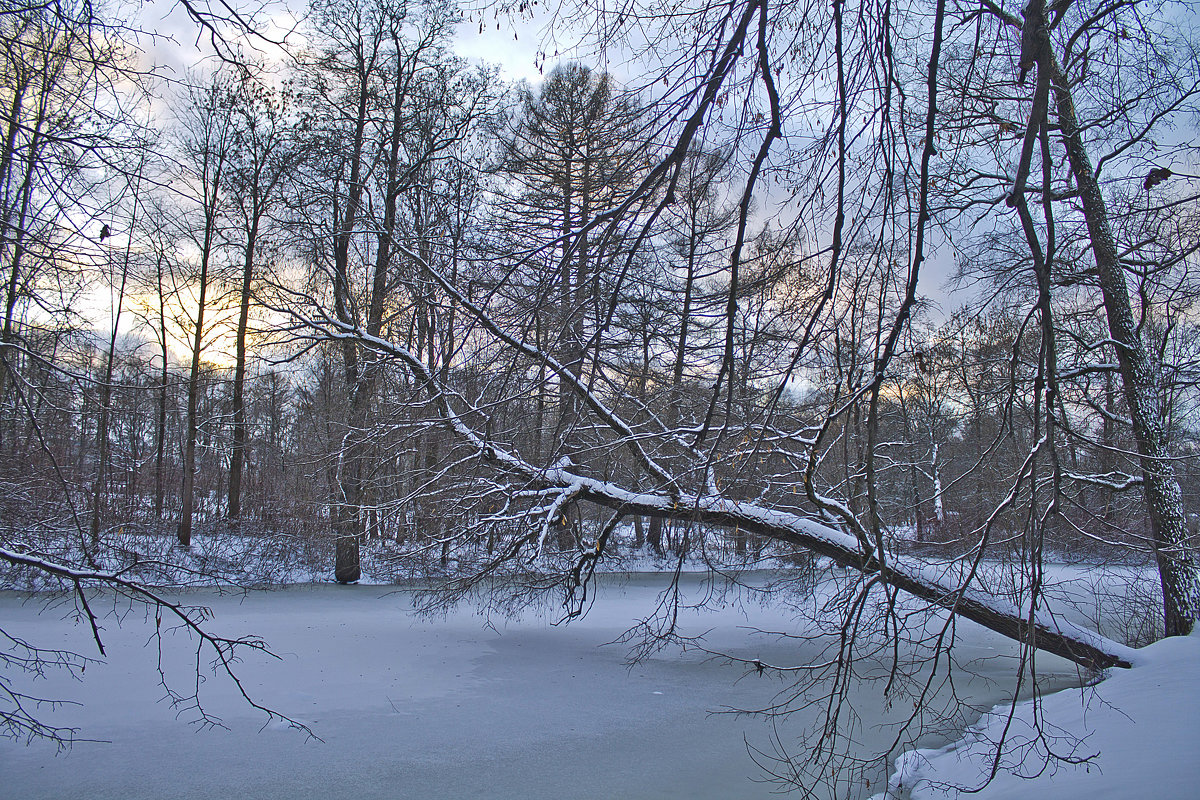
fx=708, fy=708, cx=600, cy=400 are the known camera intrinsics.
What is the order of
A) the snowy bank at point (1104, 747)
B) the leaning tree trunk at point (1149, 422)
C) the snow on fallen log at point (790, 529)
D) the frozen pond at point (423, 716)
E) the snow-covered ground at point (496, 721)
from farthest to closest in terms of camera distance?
the leaning tree trunk at point (1149, 422), the snow on fallen log at point (790, 529), the frozen pond at point (423, 716), the snow-covered ground at point (496, 721), the snowy bank at point (1104, 747)

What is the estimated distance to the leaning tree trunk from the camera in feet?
18.5

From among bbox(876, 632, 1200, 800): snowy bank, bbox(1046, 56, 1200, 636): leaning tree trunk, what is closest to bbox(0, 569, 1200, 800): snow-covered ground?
bbox(876, 632, 1200, 800): snowy bank

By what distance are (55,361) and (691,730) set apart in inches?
199

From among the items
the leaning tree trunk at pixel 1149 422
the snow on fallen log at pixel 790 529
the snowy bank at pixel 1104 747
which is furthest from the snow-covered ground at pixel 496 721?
the leaning tree trunk at pixel 1149 422

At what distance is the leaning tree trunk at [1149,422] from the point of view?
18.5 ft

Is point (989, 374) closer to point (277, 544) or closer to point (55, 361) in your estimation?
point (55, 361)

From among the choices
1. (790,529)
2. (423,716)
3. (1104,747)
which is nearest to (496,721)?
(423,716)

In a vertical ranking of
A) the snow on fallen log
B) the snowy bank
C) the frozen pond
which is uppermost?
the snow on fallen log

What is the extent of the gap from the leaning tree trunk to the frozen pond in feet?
5.54

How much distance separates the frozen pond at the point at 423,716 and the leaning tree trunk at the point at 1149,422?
169cm

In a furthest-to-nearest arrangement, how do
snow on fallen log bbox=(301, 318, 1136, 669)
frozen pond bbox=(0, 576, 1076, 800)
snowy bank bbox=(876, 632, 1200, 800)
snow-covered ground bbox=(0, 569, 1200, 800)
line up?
snow on fallen log bbox=(301, 318, 1136, 669) < frozen pond bbox=(0, 576, 1076, 800) < snow-covered ground bbox=(0, 569, 1200, 800) < snowy bank bbox=(876, 632, 1200, 800)

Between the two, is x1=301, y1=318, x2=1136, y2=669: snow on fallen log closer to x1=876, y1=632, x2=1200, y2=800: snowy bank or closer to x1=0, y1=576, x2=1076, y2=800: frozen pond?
x1=876, y1=632, x2=1200, y2=800: snowy bank

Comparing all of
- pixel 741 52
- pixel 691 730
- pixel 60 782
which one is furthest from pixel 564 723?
pixel 741 52

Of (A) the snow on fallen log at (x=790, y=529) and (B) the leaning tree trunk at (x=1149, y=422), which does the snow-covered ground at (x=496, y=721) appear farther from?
(B) the leaning tree trunk at (x=1149, y=422)
